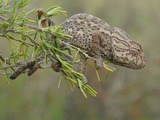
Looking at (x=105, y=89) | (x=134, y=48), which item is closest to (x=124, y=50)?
(x=134, y=48)

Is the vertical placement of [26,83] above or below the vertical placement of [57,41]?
below

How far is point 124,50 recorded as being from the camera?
2.12 m

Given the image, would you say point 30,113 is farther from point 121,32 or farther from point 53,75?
point 121,32

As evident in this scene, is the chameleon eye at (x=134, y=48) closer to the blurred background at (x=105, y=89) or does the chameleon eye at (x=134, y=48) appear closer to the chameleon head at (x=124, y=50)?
the chameleon head at (x=124, y=50)

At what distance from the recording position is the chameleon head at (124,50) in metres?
2.08

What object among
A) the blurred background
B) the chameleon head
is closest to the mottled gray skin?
the chameleon head

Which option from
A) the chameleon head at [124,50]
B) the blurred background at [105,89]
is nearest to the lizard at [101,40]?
the chameleon head at [124,50]

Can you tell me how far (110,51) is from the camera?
6.80 feet

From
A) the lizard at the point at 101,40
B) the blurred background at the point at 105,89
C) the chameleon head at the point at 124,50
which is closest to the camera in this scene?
the lizard at the point at 101,40

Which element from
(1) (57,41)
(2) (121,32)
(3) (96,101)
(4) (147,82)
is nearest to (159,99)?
(4) (147,82)

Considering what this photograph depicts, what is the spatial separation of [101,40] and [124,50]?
14 centimetres

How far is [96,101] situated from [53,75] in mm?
609

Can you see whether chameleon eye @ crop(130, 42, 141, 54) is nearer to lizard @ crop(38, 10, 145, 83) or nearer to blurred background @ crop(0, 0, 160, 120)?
lizard @ crop(38, 10, 145, 83)

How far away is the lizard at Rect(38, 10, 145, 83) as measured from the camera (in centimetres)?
196
